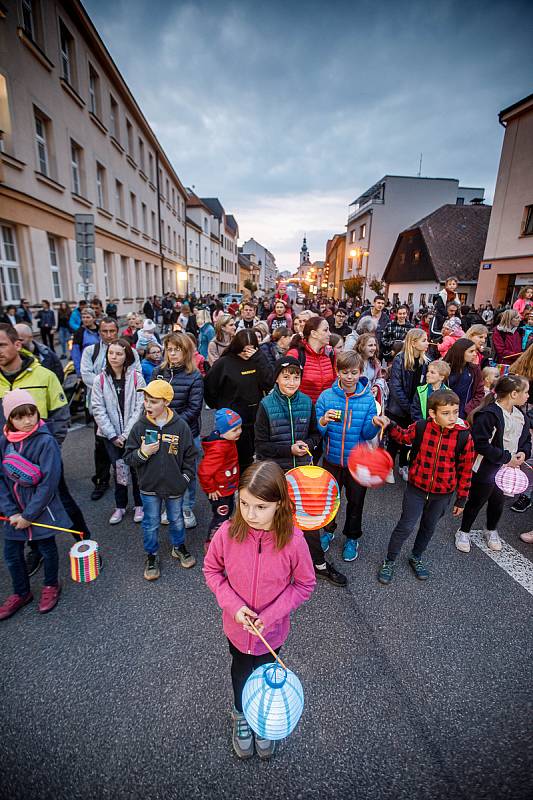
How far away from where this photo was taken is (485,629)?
2727 mm

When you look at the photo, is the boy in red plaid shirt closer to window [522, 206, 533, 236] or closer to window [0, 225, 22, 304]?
window [0, 225, 22, 304]

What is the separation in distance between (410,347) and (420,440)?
1.78 metres

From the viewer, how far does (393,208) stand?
3875cm

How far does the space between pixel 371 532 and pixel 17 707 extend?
3.20 m

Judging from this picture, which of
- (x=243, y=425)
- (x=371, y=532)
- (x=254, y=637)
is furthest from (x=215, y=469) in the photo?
(x=371, y=532)

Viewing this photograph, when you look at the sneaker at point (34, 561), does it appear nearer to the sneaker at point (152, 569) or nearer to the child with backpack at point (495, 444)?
the sneaker at point (152, 569)

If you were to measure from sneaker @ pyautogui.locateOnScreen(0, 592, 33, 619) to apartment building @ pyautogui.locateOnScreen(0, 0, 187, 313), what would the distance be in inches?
363

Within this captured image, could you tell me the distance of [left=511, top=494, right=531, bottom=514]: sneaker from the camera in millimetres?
4457

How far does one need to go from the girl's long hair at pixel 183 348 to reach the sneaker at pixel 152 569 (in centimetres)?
185

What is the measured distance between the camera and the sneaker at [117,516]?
13.0 ft

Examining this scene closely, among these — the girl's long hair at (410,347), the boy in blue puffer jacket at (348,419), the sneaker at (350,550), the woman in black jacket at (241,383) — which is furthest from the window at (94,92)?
the sneaker at (350,550)

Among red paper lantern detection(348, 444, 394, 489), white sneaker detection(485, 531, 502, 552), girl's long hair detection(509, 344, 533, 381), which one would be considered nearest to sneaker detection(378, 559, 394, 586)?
red paper lantern detection(348, 444, 394, 489)

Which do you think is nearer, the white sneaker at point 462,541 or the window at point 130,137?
the white sneaker at point 462,541

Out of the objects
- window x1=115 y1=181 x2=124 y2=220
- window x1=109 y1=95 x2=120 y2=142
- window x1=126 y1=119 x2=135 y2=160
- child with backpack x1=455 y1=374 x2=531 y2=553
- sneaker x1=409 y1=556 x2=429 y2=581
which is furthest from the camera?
window x1=126 y1=119 x2=135 y2=160
